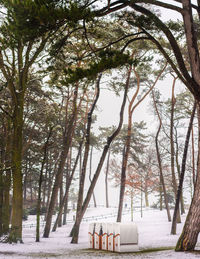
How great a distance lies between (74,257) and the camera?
29.5 ft

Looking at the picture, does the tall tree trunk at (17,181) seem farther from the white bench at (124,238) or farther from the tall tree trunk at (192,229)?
the tall tree trunk at (192,229)

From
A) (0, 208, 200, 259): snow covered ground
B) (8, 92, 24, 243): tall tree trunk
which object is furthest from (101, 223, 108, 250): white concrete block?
(8, 92, 24, 243): tall tree trunk

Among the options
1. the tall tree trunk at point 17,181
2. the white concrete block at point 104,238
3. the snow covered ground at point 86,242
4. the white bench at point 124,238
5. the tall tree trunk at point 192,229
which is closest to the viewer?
the tall tree trunk at point 192,229

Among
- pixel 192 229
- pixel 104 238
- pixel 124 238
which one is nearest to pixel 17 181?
pixel 104 238

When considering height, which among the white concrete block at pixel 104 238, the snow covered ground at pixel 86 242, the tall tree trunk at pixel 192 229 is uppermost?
the tall tree trunk at pixel 192 229

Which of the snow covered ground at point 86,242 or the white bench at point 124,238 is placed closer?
the snow covered ground at point 86,242

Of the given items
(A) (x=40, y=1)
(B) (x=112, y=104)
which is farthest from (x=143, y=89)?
(B) (x=112, y=104)

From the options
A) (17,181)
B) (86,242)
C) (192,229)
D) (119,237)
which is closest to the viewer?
(192,229)

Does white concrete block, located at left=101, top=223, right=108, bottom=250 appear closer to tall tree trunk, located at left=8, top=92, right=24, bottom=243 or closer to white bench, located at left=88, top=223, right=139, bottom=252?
white bench, located at left=88, top=223, right=139, bottom=252

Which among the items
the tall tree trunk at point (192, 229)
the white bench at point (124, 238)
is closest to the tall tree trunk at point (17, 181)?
the white bench at point (124, 238)

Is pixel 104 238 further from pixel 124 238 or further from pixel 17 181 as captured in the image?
pixel 17 181

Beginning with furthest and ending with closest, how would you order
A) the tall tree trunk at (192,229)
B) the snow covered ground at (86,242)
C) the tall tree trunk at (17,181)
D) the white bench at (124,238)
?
the tall tree trunk at (17,181) < the white bench at (124,238) < the snow covered ground at (86,242) < the tall tree trunk at (192,229)

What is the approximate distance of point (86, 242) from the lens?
15141 millimetres

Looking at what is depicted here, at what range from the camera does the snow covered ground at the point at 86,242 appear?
928 centimetres
